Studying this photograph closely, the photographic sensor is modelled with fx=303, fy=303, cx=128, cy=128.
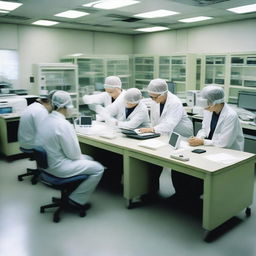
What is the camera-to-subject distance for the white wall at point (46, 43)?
5.93 meters

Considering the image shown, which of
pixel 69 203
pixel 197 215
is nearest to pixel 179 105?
pixel 197 215

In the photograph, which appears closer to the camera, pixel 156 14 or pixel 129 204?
pixel 129 204

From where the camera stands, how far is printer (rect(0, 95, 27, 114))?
459cm

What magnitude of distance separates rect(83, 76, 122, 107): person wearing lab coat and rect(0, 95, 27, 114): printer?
1.21 m

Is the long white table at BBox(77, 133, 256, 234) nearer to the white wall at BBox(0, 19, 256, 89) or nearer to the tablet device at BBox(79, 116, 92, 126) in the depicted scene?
the tablet device at BBox(79, 116, 92, 126)

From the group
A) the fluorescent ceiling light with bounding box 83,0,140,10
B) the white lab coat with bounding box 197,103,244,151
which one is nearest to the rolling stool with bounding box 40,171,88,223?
the white lab coat with bounding box 197,103,244,151

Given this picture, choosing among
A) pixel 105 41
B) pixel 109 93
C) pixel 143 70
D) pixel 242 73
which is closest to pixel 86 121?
pixel 109 93

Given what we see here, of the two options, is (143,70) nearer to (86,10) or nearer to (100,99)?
(86,10)

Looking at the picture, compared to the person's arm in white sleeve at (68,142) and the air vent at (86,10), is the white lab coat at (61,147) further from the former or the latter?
the air vent at (86,10)

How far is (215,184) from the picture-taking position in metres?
2.29

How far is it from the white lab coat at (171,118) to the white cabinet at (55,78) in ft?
9.01

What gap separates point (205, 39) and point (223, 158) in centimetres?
451

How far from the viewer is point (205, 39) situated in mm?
6387

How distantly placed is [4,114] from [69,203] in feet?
7.18
